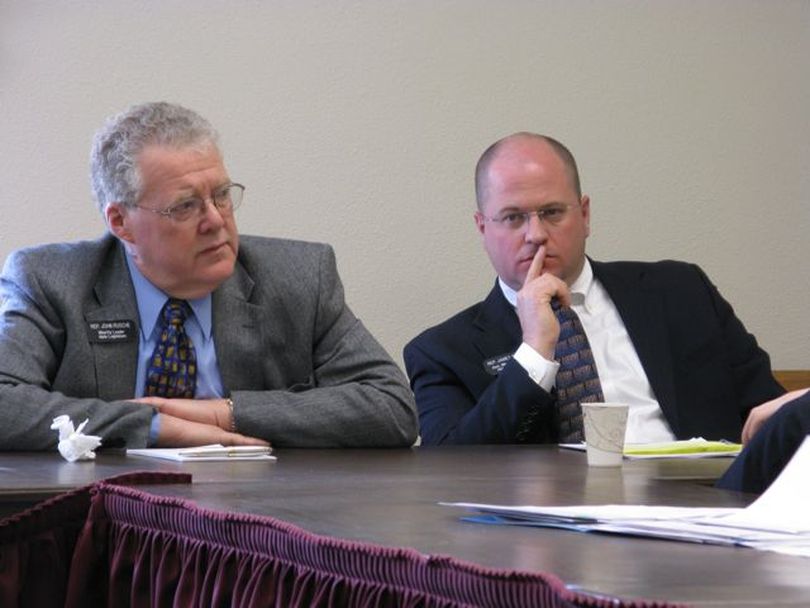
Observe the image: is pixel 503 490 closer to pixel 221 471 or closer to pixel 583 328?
pixel 221 471

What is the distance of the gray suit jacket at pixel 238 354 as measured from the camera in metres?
2.61

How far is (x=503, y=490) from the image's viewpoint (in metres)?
1.80

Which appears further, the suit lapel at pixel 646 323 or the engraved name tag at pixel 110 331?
the suit lapel at pixel 646 323

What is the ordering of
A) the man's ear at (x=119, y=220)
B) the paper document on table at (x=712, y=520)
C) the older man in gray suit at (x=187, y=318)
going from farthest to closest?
the man's ear at (x=119, y=220) < the older man in gray suit at (x=187, y=318) < the paper document on table at (x=712, y=520)

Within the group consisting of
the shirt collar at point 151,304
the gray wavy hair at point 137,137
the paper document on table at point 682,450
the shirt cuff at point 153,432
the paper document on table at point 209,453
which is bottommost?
the paper document on table at point 682,450

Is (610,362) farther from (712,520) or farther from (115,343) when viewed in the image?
(712,520)

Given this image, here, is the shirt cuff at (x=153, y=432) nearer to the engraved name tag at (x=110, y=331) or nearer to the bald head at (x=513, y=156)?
the engraved name tag at (x=110, y=331)

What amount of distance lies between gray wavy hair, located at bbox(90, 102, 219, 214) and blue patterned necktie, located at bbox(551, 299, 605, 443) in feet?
3.22

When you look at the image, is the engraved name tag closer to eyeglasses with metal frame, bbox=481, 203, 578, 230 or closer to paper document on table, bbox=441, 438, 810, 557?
eyeglasses with metal frame, bbox=481, 203, 578, 230

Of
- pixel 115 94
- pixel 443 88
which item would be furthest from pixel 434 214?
pixel 115 94

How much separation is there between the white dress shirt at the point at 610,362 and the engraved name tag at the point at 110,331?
0.89 meters

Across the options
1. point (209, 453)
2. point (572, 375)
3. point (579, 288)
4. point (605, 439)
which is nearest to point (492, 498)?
point (605, 439)

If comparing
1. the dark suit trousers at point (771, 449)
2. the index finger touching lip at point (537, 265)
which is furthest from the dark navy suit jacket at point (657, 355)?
A: the dark suit trousers at point (771, 449)

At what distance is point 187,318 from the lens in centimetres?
297
